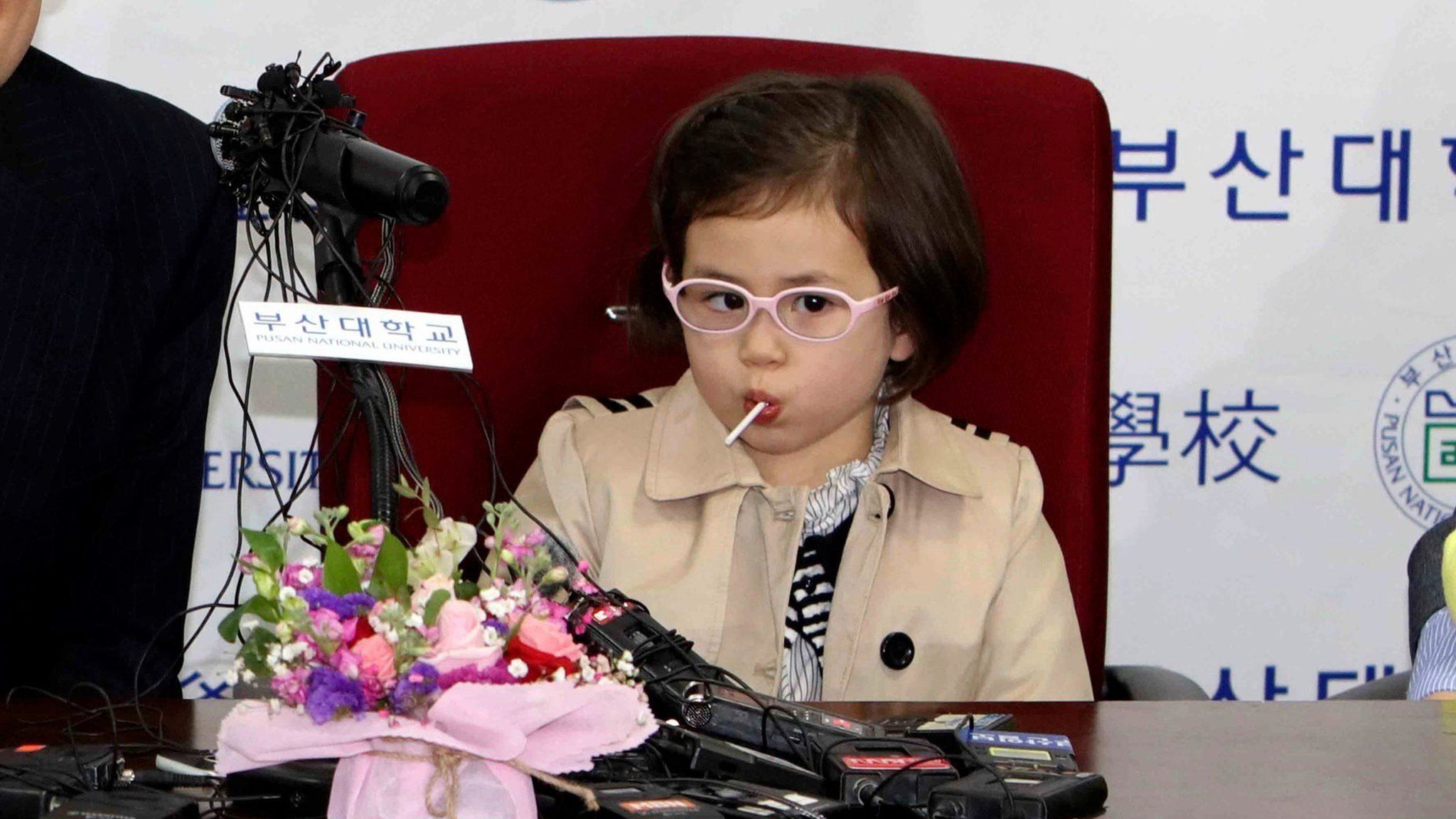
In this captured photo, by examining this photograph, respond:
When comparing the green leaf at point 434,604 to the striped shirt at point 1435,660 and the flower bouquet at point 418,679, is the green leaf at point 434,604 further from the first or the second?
the striped shirt at point 1435,660

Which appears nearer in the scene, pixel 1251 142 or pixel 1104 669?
pixel 1104 669

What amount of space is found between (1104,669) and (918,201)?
426mm

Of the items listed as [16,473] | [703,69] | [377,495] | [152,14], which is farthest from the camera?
[152,14]

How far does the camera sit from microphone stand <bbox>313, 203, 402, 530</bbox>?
77cm

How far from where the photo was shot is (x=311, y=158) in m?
0.81

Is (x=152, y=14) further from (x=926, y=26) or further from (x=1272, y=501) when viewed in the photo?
(x=1272, y=501)

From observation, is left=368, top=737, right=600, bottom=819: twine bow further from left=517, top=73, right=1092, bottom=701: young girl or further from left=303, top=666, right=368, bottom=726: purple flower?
left=517, top=73, right=1092, bottom=701: young girl

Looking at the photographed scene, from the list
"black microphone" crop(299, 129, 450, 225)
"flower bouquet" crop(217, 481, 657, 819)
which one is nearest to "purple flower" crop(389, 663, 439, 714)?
"flower bouquet" crop(217, 481, 657, 819)

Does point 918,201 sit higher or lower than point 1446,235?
lower

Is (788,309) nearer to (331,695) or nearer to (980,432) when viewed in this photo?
(980,432)

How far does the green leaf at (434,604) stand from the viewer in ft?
2.20

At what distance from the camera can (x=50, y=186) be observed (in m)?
1.34

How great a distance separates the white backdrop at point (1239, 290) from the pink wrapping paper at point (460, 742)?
1.41 metres

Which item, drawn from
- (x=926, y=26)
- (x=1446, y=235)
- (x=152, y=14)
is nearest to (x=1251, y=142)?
(x=1446, y=235)
